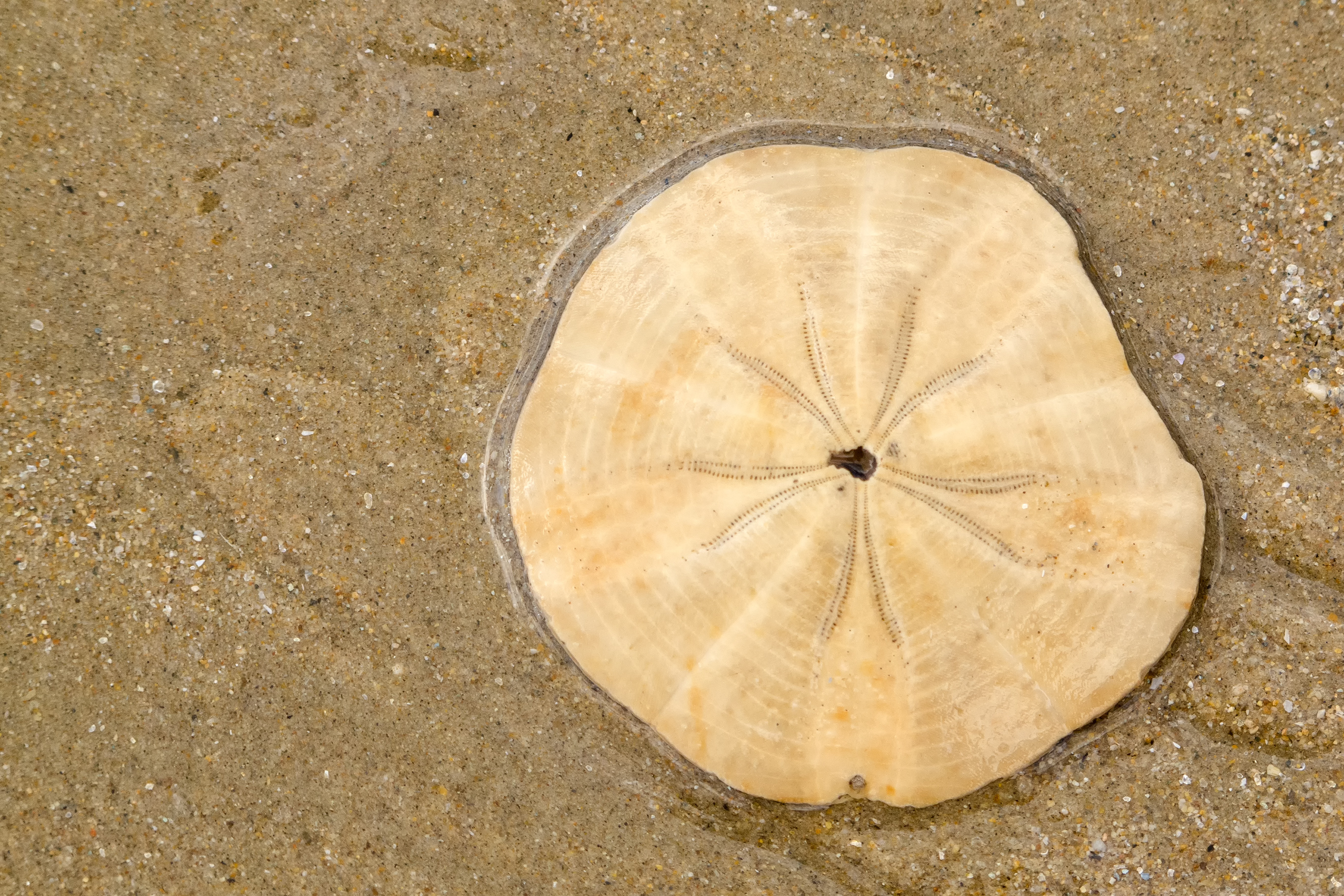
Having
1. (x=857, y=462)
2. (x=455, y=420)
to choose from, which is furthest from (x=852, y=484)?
(x=455, y=420)

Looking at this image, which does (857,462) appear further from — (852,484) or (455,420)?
(455,420)

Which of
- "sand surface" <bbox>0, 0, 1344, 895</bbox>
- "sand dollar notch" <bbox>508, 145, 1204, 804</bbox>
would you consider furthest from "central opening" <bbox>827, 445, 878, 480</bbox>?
"sand surface" <bbox>0, 0, 1344, 895</bbox>

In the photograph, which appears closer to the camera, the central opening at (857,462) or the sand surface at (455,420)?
the central opening at (857,462)

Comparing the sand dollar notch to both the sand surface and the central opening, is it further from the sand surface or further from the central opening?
the sand surface

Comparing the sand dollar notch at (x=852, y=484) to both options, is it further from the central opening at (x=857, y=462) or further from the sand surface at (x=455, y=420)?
the sand surface at (x=455, y=420)

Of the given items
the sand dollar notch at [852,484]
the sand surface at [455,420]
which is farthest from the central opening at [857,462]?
the sand surface at [455,420]
